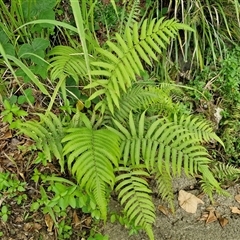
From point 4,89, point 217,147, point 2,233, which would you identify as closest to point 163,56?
point 217,147

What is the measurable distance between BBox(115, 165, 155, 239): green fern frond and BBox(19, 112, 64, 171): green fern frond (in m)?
0.38

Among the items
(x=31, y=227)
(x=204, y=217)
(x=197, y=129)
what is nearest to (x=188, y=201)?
(x=204, y=217)

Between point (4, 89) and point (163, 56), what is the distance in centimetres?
128

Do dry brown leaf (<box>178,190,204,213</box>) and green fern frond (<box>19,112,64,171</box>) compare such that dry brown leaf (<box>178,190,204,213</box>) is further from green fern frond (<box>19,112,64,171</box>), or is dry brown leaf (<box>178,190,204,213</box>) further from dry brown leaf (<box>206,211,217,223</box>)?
green fern frond (<box>19,112,64,171</box>)

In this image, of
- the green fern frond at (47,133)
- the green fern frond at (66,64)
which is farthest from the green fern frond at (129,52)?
the green fern frond at (47,133)

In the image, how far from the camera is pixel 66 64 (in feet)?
8.38

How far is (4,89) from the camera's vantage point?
266 cm

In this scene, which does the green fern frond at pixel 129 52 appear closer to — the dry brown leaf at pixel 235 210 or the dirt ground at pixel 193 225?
the dirt ground at pixel 193 225

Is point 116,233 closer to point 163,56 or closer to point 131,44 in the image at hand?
point 131,44

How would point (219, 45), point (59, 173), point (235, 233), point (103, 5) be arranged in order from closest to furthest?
point (59, 173) → point (235, 233) → point (103, 5) → point (219, 45)

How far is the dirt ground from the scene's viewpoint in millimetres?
2695

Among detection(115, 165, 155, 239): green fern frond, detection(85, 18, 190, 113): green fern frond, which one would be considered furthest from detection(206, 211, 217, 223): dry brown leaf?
detection(85, 18, 190, 113): green fern frond

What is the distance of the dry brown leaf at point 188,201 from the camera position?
2.88 meters

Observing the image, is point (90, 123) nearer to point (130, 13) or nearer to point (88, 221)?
point (88, 221)
